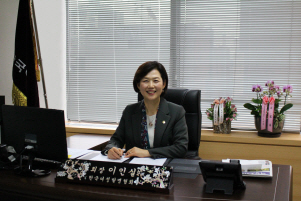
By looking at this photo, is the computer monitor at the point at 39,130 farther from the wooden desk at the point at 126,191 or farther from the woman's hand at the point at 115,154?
the woman's hand at the point at 115,154

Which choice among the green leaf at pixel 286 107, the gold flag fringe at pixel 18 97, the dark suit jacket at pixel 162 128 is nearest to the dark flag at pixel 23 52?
the gold flag fringe at pixel 18 97

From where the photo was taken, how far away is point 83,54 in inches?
130

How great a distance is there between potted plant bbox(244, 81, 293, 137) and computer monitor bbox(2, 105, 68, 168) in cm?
179

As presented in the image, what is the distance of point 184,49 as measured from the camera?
9.82 ft

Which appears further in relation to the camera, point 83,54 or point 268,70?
point 83,54

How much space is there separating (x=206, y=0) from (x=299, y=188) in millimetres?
1921

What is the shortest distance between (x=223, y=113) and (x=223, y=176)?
1.47 meters

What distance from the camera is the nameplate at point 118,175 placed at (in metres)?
1.16

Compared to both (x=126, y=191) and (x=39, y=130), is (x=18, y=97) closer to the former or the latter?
(x=39, y=130)

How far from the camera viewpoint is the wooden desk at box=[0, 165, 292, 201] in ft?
3.65

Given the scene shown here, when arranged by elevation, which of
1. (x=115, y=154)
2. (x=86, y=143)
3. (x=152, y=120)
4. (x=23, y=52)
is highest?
(x=23, y=52)

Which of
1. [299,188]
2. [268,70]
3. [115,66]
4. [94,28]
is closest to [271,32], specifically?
[268,70]

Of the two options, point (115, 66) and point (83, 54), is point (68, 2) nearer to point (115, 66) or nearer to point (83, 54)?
point (83, 54)

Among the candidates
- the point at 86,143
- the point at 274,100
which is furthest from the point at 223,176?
the point at 274,100
